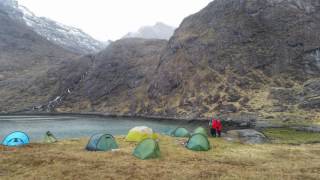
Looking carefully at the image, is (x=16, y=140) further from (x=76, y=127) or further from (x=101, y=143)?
(x=76, y=127)

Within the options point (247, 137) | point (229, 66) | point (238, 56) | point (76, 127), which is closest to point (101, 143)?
point (247, 137)

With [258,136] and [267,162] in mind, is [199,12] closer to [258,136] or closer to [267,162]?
[258,136]

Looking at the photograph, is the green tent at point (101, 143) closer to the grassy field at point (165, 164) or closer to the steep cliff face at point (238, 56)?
the grassy field at point (165, 164)

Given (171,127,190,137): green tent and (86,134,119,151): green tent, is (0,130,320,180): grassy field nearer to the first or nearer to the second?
(86,134,119,151): green tent

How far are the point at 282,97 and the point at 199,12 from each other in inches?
3279

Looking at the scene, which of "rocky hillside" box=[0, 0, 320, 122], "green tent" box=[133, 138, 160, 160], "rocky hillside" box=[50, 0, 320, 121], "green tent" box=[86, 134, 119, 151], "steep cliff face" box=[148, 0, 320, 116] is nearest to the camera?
"green tent" box=[133, 138, 160, 160]

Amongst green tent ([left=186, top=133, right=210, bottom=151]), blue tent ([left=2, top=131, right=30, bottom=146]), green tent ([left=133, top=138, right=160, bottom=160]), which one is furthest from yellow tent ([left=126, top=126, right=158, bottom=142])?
blue tent ([left=2, top=131, right=30, bottom=146])

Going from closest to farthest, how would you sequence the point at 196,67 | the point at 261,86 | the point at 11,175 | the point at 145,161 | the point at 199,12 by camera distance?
the point at 11,175 < the point at 145,161 < the point at 261,86 < the point at 196,67 < the point at 199,12

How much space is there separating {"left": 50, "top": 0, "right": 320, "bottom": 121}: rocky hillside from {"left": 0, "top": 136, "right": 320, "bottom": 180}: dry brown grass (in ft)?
272

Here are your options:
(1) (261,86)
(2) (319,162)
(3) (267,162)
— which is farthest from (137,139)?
(1) (261,86)

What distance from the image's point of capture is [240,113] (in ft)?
402

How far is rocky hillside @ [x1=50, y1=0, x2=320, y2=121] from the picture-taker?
5472 inches

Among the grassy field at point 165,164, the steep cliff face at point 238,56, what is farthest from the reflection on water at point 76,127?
the grassy field at point 165,164

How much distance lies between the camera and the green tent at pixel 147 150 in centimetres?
3472
